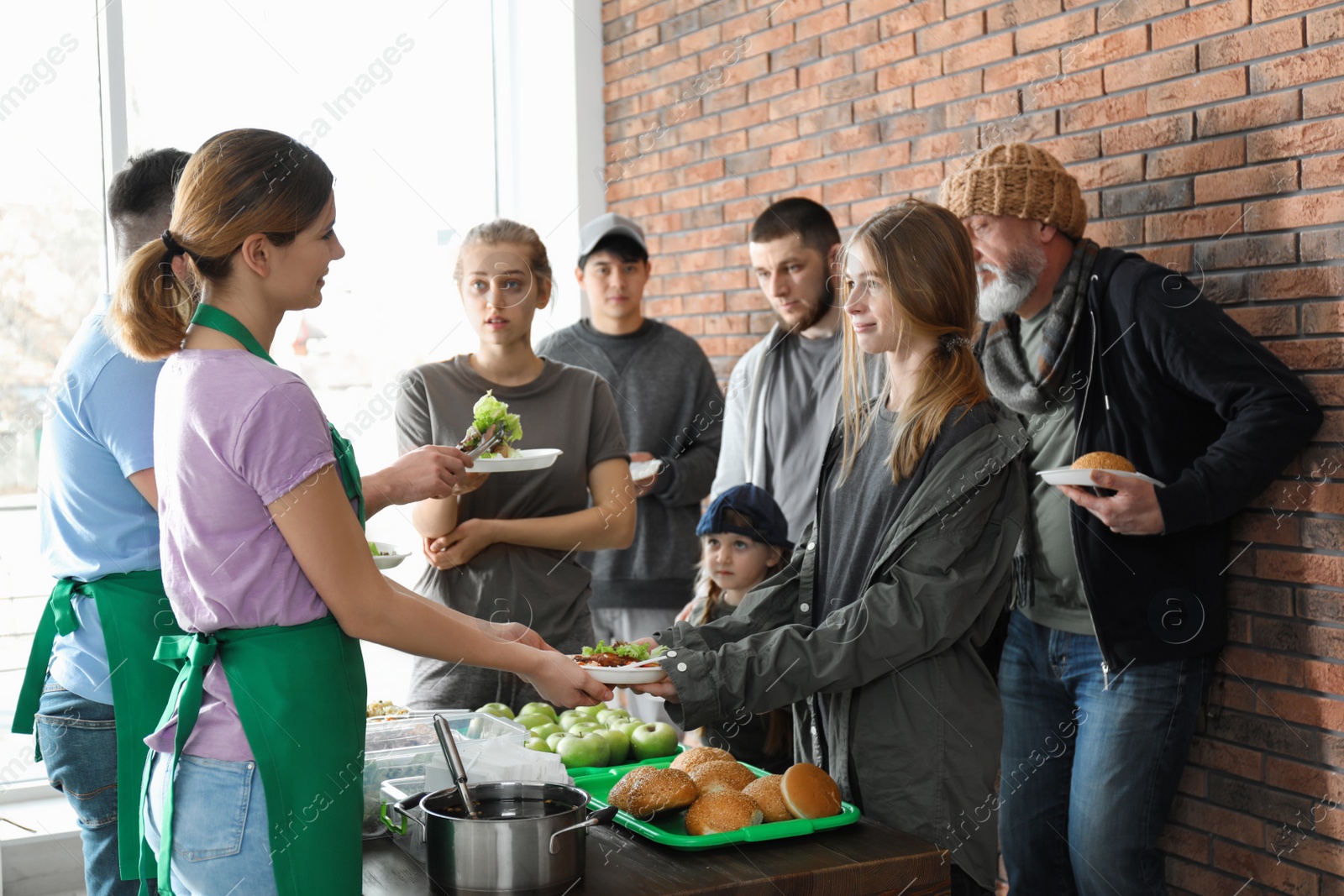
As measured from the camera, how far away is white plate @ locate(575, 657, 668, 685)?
1.84 metres

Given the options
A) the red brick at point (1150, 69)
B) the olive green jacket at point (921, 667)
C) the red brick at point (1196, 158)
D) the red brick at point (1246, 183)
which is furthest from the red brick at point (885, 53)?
the olive green jacket at point (921, 667)

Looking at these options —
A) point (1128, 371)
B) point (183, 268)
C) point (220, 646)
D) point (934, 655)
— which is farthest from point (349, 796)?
point (1128, 371)

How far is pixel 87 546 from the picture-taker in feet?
6.49

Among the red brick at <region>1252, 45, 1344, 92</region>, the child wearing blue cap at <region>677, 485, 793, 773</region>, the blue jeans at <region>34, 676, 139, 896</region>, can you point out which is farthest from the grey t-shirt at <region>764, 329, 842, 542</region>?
the blue jeans at <region>34, 676, 139, 896</region>

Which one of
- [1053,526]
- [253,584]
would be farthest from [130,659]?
[1053,526]

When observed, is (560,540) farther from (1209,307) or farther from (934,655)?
(1209,307)

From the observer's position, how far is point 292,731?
1.41 meters

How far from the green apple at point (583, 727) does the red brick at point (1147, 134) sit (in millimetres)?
2057

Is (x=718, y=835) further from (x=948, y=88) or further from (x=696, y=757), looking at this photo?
(x=948, y=88)

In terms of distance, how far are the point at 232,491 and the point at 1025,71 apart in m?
2.73

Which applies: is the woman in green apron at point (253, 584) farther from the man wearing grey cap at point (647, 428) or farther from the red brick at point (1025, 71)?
the man wearing grey cap at point (647, 428)

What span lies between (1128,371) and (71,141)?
3.87m

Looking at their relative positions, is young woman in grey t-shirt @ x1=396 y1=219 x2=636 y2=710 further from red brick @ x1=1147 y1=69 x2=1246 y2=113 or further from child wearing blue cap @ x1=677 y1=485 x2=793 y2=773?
red brick @ x1=1147 y1=69 x2=1246 y2=113

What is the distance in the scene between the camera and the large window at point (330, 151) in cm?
428
